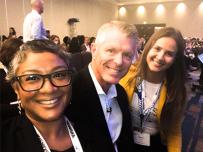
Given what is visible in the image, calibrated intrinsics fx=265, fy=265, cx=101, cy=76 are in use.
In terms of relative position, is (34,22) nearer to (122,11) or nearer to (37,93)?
(37,93)

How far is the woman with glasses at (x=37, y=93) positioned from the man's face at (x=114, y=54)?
0.82ft

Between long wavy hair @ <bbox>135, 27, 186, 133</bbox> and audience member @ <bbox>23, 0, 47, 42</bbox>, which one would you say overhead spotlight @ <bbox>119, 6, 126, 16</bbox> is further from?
long wavy hair @ <bbox>135, 27, 186, 133</bbox>

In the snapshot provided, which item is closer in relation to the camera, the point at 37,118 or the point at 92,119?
the point at 37,118

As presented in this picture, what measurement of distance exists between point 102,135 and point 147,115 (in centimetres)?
53

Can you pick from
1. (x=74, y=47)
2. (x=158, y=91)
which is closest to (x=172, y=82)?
(x=158, y=91)

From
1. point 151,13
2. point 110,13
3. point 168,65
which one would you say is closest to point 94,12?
point 110,13

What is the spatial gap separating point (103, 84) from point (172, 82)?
601mm

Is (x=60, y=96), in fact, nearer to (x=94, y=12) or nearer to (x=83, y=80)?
(x=83, y=80)

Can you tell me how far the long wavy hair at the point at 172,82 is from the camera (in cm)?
160

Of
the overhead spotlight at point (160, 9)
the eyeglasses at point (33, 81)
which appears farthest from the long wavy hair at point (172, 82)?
the overhead spotlight at point (160, 9)

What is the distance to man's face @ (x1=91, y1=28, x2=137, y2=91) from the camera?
114cm

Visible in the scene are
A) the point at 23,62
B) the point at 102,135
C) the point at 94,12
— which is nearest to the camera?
the point at 23,62

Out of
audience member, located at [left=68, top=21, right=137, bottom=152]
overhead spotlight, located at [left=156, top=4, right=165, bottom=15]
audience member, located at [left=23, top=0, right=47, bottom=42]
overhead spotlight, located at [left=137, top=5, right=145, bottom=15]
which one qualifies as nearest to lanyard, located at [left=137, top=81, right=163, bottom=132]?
audience member, located at [left=68, top=21, right=137, bottom=152]

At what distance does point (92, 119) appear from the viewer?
119cm
